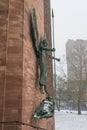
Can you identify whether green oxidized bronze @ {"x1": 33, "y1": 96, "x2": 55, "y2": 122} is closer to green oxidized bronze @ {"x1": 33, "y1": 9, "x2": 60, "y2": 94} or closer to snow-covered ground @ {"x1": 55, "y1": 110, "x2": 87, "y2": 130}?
green oxidized bronze @ {"x1": 33, "y1": 9, "x2": 60, "y2": 94}

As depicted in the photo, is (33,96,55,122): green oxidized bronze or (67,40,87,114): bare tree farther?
(67,40,87,114): bare tree

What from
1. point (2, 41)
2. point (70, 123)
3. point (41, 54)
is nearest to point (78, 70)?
point (70, 123)

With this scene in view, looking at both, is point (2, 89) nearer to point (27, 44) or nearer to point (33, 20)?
point (27, 44)

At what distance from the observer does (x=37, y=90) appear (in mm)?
5234

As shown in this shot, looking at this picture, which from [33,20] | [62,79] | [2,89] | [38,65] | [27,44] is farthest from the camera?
[62,79]

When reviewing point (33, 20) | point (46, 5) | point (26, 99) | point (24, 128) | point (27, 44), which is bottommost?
point (24, 128)

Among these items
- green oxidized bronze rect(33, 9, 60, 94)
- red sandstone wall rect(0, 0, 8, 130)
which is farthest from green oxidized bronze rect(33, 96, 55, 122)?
red sandstone wall rect(0, 0, 8, 130)

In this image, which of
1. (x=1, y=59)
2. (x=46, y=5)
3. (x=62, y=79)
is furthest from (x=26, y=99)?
(x=62, y=79)

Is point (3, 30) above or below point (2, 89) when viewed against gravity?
above

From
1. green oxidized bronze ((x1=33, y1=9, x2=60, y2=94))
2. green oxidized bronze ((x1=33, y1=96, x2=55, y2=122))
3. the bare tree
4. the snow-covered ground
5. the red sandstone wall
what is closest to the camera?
the red sandstone wall

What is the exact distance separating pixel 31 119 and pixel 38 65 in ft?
3.77

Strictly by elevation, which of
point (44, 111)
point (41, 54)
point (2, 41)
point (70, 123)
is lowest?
point (70, 123)

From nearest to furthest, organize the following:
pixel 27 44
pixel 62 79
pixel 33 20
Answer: pixel 27 44
pixel 33 20
pixel 62 79

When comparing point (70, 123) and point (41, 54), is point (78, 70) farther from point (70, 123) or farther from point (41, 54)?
point (41, 54)
